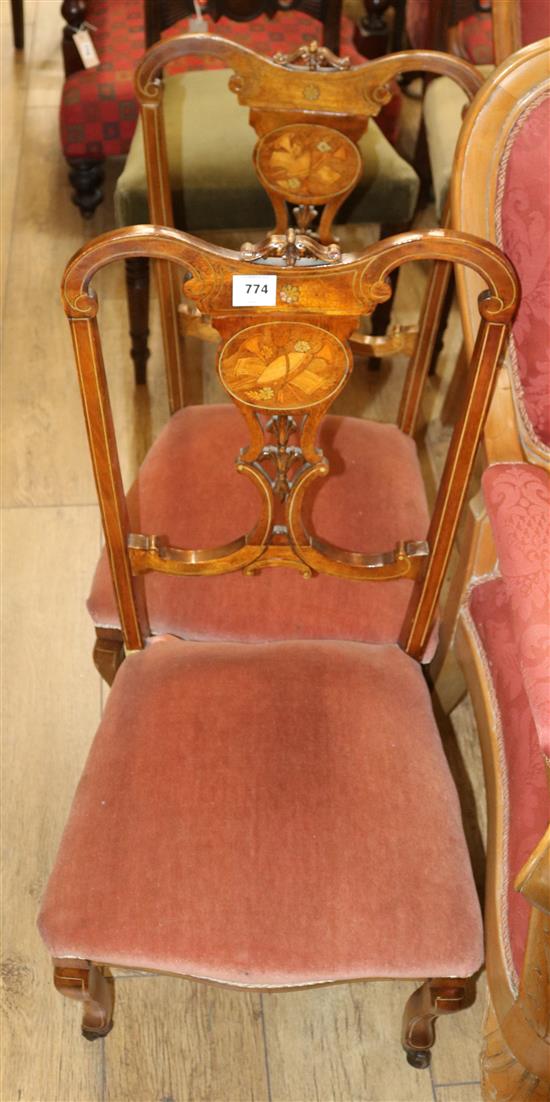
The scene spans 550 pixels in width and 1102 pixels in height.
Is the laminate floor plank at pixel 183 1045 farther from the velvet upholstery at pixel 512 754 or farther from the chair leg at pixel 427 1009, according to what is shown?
the velvet upholstery at pixel 512 754

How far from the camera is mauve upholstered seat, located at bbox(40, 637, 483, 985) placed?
2.75ft

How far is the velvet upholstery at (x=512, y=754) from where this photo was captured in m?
0.89

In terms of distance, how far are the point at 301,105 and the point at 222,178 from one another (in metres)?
0.65

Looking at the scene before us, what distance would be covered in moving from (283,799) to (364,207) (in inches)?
47.7

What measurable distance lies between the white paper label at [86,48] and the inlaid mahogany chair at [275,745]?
5.07ft

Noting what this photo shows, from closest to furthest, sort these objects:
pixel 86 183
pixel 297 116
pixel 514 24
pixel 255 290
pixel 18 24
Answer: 1. pixel 255 290
2. pixel 297 116
3. pixel 514 24
4. pixel 86 183
5. pixel 18 24

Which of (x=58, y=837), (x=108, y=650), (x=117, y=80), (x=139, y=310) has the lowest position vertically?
(x=58, y=837)

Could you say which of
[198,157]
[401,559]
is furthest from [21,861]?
[198,157]

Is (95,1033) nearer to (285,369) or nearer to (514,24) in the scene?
(285,369)

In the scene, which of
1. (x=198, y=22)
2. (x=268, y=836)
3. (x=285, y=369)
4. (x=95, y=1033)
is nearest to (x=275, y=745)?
(x=268, y=836)

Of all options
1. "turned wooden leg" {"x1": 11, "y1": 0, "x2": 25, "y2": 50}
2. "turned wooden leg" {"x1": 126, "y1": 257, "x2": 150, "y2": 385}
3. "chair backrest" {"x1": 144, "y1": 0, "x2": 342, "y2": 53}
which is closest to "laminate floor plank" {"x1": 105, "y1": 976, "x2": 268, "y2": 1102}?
"turned wooden leg" {"x1": 126, "y1": 257, "x2": 150, "y2": 385}

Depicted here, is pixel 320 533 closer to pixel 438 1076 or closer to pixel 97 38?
pixel 438 1076

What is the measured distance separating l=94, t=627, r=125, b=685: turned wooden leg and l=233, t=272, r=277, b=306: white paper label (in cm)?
51

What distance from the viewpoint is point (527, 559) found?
90 centimetres
